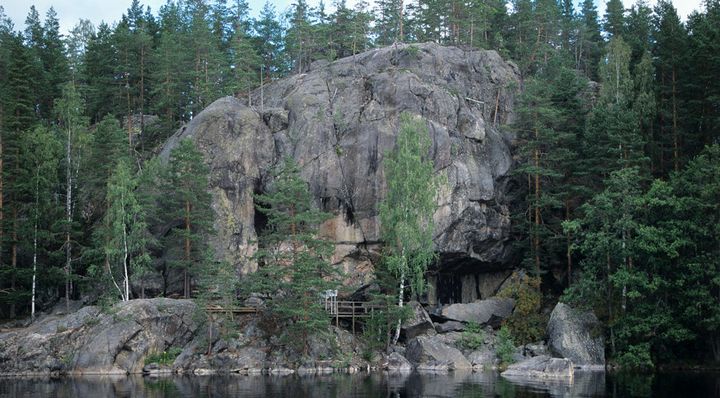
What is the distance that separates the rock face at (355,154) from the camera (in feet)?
175

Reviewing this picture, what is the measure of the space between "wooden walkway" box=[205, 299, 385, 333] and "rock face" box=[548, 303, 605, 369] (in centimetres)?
1167

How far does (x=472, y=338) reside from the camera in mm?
48500

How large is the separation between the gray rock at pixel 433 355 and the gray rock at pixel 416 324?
1447 millimetres

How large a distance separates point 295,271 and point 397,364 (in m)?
9.24

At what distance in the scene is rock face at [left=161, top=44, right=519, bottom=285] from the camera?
175 feet

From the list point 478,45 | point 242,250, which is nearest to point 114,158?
point 242,250

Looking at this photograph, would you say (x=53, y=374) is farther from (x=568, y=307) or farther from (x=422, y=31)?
(x=422, y=31)

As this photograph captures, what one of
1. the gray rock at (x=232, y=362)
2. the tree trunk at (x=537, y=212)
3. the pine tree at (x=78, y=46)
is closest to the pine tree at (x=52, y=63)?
the pine tree at (x=78, y=46)

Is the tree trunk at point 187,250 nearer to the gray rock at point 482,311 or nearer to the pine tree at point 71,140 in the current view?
the pine tree at point 71,140

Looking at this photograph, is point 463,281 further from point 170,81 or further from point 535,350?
point 170,81

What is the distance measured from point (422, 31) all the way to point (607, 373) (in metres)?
Answer: 41.2

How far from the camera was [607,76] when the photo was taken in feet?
185

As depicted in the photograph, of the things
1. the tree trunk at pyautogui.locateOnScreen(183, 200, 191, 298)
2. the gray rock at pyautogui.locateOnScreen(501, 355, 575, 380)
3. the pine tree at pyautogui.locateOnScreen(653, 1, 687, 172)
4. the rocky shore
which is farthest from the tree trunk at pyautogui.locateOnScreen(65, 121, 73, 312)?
the pine tree at pyautogui.locateOnScreen(653, 1, 687, 172)

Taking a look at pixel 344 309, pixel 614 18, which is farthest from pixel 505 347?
pixel 614 18
